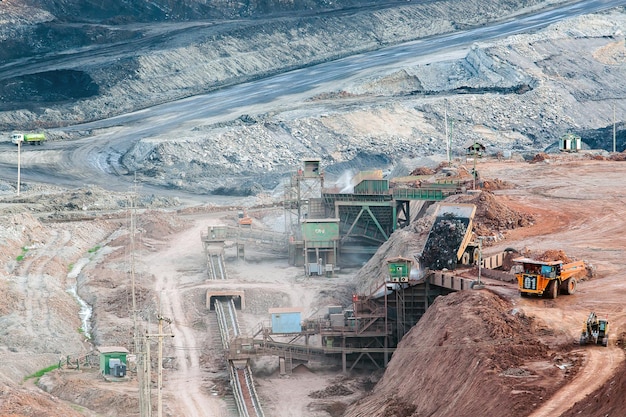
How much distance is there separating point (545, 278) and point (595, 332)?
7.30 metres

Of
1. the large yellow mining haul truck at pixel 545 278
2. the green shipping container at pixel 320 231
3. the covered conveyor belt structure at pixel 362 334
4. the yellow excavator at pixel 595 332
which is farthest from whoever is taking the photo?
the green shipping container at pixel 320 231

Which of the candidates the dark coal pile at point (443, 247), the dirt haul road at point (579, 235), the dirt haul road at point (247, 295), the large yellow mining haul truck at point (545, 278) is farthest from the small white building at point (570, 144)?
the large yellow mining haul truck at point (545, 278)

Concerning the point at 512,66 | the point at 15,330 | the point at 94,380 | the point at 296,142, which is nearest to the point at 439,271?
the point at 94,380

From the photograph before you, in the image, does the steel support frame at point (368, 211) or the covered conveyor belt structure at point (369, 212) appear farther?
the steel support frame at point (368, 211)

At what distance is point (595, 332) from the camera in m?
46.3

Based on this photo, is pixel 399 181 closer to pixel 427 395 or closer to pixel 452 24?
pixel 427 395

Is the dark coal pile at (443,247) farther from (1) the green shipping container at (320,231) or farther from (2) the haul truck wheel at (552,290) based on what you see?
(1) the green shipping container at (320,231)

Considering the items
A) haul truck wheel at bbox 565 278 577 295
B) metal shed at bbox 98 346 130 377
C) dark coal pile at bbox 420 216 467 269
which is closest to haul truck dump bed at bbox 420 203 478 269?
dark coal pile at bbox 420 216 467 269

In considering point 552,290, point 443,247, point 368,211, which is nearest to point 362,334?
point 443,247

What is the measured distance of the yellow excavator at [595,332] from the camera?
4634 centimetres

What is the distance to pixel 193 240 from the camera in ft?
293

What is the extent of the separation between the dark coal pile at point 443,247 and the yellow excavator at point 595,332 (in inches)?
590

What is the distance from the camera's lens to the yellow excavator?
46344mm

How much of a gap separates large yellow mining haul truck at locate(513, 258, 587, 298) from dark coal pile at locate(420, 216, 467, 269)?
23.0 feet
